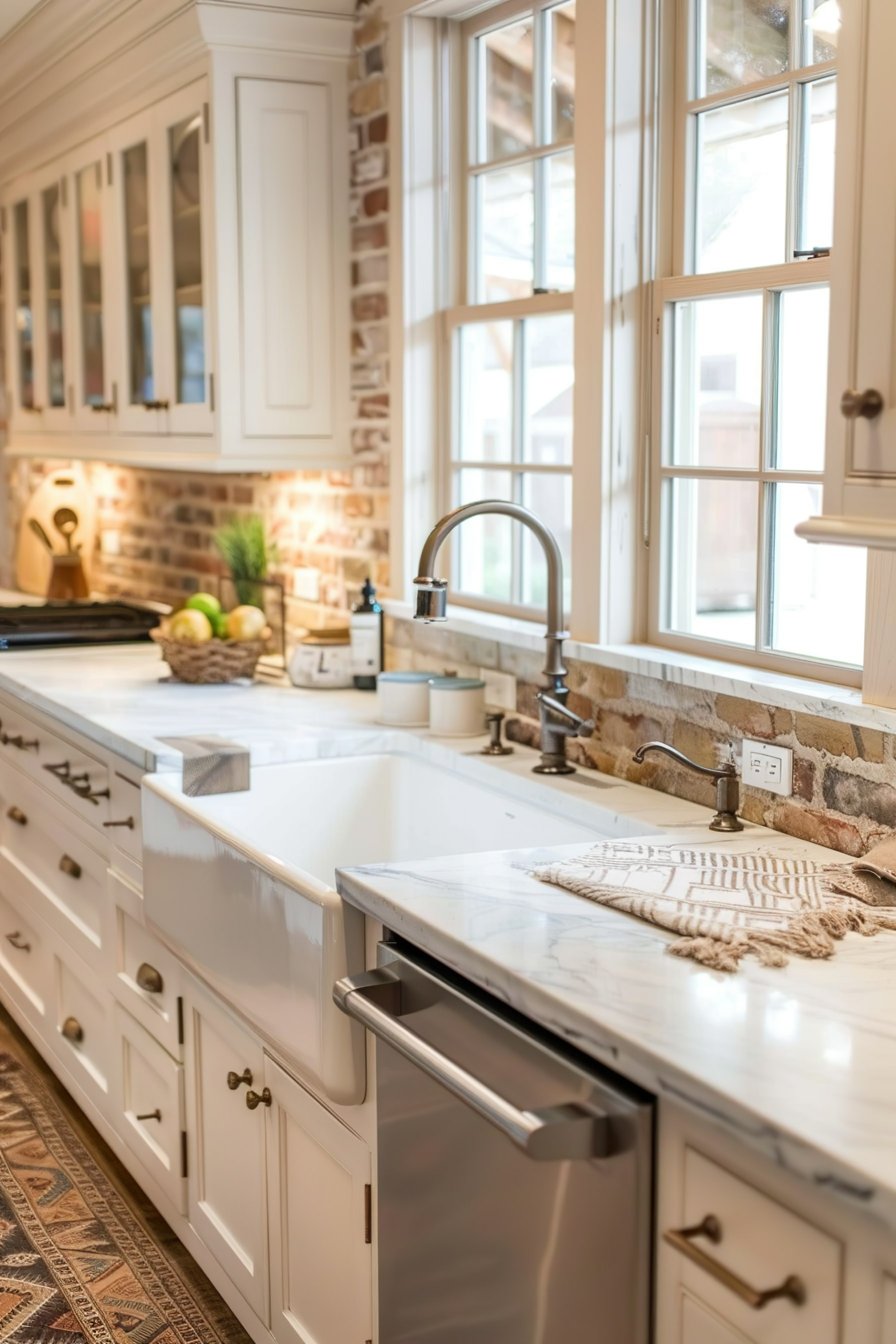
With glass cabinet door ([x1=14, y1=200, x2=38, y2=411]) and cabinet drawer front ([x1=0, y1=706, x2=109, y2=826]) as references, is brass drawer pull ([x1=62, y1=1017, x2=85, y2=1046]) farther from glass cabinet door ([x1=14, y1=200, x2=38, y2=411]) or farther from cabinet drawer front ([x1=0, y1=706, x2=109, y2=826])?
glass cabinet door ([x1=14, y1=200, x2=38, y2=411])

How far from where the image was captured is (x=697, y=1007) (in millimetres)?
1421

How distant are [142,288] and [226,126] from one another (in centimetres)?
68

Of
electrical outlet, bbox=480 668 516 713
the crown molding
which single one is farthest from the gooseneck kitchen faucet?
the crown molding

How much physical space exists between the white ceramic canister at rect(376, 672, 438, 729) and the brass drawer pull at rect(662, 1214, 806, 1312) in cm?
173

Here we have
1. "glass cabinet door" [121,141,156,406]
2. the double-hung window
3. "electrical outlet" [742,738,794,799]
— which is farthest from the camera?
"glass cabinet door" [121,141,156,406]

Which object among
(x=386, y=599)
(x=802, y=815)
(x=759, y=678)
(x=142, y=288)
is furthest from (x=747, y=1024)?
(x=142, y=288)

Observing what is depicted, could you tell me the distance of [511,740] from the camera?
2.96m

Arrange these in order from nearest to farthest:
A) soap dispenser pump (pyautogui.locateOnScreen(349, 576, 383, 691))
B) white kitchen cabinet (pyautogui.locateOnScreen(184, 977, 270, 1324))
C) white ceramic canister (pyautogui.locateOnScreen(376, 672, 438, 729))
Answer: white kitchen cabinet (pyautogui.locateOnScreen(184, 977, 270, 1324))
white ceramic canister (pyautogui.locateOnScreen(376, 672, 438, 729))
soap dispenser pump (pyautogui.locateOnScreen(349, 576, 383, 691))

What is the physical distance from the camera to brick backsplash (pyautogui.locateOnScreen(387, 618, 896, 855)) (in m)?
2.03

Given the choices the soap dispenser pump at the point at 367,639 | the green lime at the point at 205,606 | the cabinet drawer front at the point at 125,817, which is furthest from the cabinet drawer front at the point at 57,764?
the soap dispenser pump at the point at 367,639

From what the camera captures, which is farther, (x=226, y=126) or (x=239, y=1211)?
(x=226, y=126)

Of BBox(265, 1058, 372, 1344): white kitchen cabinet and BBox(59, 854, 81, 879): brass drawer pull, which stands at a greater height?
BBox(59, 854, 81, 879): brass drawer pull

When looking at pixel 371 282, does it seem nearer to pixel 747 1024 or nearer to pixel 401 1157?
pixel 401 1157

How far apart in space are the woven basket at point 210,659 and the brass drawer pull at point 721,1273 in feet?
7.50
